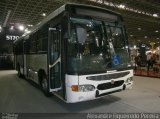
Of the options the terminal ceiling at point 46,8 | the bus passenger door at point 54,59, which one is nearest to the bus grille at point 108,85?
the bus passenger door at point 54,59

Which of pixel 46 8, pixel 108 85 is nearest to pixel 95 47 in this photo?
pixel 108 85

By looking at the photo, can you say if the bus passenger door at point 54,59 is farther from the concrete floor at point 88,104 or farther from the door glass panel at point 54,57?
the concrete floor at point 88,104

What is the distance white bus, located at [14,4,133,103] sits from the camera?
433cm

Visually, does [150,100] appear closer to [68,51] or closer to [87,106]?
[87,106]

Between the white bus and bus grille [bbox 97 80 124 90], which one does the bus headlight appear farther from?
bus grille [bbox 97 80 124 90]

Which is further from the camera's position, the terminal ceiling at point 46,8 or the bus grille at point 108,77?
the terminal ceiling at point 46,8

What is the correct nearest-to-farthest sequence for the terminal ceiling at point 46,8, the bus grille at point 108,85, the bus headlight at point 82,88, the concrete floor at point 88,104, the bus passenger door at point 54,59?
the bus headlight at point 82,88
the bus grille at point 108,85
the concrete floor at point 88,104
the bus passenger door at point 54,59
the terminal ceiling at point 46,8

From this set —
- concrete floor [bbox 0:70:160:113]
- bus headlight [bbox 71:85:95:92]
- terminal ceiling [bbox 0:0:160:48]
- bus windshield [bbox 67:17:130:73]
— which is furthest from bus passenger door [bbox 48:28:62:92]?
terminal ceiling [bbox 0:0:160:48]

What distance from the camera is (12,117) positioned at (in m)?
4.50

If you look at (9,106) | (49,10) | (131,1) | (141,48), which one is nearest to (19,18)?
(49,10)

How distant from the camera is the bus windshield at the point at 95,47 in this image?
4.34 m

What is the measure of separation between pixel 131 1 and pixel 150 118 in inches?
616

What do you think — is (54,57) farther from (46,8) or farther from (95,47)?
(46,8)

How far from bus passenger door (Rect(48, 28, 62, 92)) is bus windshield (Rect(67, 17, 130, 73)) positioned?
0.81m
